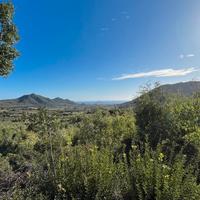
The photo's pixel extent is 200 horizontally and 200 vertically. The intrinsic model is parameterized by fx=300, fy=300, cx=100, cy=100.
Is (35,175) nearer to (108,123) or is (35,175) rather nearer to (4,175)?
(4,175)

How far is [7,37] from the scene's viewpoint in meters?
14.8

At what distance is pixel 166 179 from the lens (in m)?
4.33

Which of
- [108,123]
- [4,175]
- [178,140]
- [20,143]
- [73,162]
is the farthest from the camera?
[108,123]

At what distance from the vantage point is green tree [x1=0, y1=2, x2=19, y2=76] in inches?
581

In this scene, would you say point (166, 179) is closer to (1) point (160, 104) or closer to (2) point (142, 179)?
(2) point (142, 179)

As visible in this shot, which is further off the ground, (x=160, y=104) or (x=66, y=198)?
(x=160, y=104)

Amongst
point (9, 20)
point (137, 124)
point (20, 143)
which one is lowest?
point (20, 143)

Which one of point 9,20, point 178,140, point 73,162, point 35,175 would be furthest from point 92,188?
point 9,20

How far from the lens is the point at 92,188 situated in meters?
4.89

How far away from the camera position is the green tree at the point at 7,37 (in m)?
14.8

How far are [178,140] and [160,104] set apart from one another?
2003 millimetres

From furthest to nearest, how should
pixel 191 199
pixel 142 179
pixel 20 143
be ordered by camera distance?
pixel 20 143 → pixel 142 179 → pixel 191 199

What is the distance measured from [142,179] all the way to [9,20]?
500 inches

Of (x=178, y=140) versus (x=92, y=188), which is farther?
(x=178, y=140)
